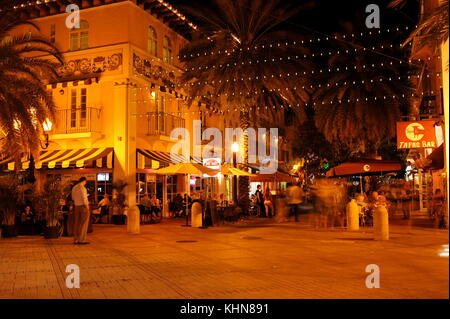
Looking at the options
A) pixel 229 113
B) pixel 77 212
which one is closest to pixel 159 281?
pixel 77 212

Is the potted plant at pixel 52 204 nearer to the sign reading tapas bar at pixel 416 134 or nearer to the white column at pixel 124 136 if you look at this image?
the white column at pixel 124 136

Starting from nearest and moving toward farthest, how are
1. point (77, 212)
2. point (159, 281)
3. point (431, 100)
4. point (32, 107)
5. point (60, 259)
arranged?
point (159, 281) → point (60, 259) → point (77, 212) → point (32, 107) → point (431, 100)

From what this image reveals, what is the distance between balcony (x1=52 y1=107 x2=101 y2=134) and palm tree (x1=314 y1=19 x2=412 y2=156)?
38.1 ft

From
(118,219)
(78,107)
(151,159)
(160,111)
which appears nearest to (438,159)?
(118,219)

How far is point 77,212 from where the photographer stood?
42.6ft

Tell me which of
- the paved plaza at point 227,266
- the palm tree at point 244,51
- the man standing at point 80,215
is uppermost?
the palm tree at point 244,51

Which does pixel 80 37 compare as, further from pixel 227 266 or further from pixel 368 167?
pixel 227 266

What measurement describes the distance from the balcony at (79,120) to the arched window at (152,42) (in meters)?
4.42

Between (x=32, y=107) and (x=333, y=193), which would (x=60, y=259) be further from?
(x=333, y=193)

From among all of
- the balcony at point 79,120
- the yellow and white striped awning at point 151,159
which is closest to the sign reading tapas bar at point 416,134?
the yellow and white striped awning at point 151,159

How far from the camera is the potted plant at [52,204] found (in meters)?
14.2

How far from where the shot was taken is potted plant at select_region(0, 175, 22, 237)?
46.7ft

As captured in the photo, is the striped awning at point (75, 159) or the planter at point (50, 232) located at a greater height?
the striped awning at point (75, 159)

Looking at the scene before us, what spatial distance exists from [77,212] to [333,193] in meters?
8.84
